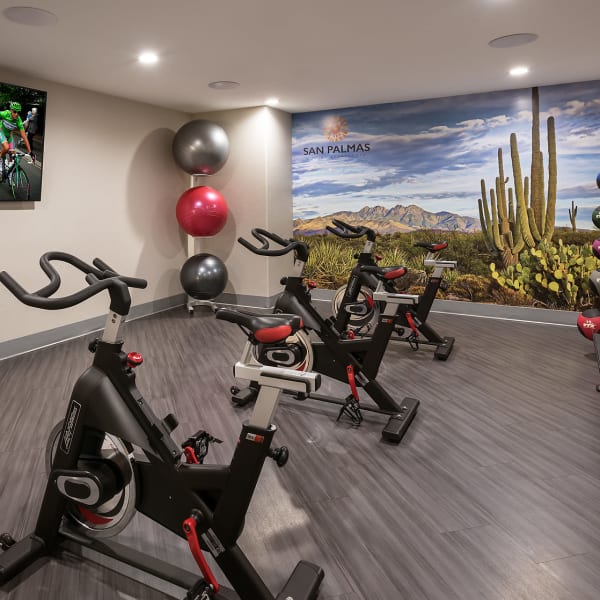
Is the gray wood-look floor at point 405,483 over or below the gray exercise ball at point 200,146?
below

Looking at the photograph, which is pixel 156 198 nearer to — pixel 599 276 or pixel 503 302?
pixel 503 302

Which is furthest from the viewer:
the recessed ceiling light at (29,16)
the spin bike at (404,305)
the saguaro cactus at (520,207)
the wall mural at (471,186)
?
the saguaro cactus at (520,207)

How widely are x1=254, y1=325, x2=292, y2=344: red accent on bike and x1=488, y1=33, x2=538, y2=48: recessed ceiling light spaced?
329cm

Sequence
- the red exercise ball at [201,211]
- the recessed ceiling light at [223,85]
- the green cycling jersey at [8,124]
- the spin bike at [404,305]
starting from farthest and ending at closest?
the red exercise ball at [201,211]
the recessed ceiling light at [223,85]
the spin bike at [404,305]
the green cycling jersey at [8,124]

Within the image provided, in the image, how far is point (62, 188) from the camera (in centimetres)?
504

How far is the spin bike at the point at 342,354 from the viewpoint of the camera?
3146 mm

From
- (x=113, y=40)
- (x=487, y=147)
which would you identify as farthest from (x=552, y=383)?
(x=113, y=40)

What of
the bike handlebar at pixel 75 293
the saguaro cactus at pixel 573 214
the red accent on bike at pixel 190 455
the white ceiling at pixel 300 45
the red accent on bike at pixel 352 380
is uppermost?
the white ceiling at pixel 300 45

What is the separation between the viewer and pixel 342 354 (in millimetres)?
3336

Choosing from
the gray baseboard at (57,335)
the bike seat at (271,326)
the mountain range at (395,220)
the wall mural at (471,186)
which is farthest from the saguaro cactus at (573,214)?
the bike seat at (271,326)

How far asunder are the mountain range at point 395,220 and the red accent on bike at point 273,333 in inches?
205

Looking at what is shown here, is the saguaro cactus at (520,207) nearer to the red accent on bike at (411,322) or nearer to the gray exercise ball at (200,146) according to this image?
the red accent on bike at (411,322)

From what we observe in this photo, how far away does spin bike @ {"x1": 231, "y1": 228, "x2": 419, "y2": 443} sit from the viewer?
315 cm

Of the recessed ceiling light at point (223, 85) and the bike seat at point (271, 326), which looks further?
the recessed ceiling light at point (223, 85)
